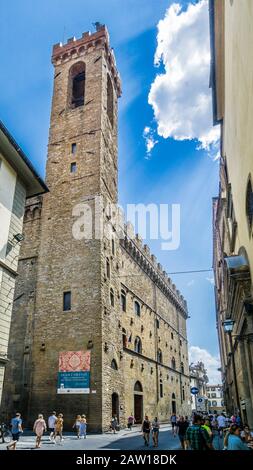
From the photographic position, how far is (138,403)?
23578 mm

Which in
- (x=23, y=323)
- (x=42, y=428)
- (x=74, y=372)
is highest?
(x=23, y=323)

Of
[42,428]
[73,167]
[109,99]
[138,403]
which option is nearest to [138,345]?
[138,403]

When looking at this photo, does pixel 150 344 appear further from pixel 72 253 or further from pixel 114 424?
pixel 72 253

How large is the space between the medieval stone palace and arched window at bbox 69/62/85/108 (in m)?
0.08

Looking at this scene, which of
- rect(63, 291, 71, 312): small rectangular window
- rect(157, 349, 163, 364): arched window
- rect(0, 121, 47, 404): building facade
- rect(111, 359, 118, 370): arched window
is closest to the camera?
rect(0, 121, 47, 404): building facade

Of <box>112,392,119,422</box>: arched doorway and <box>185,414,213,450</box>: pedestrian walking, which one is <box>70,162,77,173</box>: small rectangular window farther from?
<box>185,414,213,450</box>: pedestrian walking

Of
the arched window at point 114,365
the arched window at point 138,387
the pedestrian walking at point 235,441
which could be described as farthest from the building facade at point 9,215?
the arched window at point 138,387

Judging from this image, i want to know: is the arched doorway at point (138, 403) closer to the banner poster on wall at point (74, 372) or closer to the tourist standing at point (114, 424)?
the tourist standing at point (114, 424)

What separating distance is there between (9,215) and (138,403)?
1744cm

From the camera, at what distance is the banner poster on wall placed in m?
16.4

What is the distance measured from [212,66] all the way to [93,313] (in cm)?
1218

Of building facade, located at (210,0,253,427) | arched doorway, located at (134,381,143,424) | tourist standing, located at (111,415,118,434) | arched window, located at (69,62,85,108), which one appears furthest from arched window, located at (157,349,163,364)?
arched window, located at (69,62,85,108)

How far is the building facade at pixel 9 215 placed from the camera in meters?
10.6

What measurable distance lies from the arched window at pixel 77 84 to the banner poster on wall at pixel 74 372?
16.9 metres
